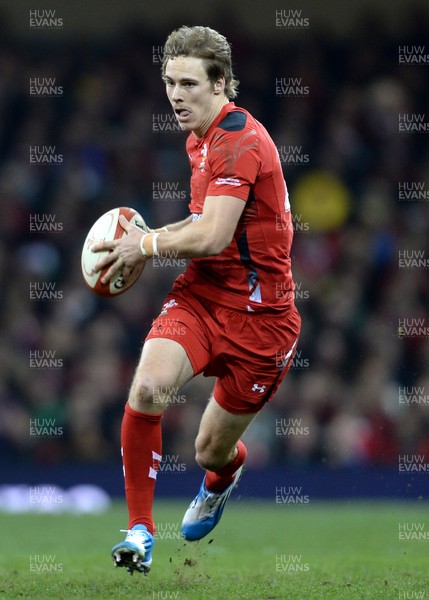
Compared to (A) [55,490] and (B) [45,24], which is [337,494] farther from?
(B) [45,24]

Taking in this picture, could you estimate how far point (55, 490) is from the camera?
44.7ft

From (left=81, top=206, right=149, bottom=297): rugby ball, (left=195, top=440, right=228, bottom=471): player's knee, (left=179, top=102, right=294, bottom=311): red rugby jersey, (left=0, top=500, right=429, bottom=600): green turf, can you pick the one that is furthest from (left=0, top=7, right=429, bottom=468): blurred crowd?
(left=81, top=206, right=149, bottom=297): rugby ball

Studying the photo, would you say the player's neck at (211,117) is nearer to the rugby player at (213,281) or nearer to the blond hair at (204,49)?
the rugby player at (213,281)

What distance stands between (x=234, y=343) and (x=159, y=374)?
2.10 feet

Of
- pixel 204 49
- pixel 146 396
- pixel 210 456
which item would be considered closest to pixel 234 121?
pixel 204 49

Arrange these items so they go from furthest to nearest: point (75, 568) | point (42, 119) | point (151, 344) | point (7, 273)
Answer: point (42, 119)
point (7, 273)
point (75, 568)
point (151, 344)

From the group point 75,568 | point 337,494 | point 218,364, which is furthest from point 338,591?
point 337,494

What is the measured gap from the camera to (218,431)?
6504 millimetres

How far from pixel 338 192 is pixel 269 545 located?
6.01 metres

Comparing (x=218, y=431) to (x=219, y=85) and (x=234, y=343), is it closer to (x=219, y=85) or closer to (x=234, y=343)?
(x=234, y=343)

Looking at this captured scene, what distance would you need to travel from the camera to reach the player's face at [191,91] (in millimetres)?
6000

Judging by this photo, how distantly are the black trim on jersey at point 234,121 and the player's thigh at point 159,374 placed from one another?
117cm

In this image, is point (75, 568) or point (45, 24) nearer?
point (75, 568)

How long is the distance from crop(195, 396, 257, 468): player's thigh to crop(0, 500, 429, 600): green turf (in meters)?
0.67
